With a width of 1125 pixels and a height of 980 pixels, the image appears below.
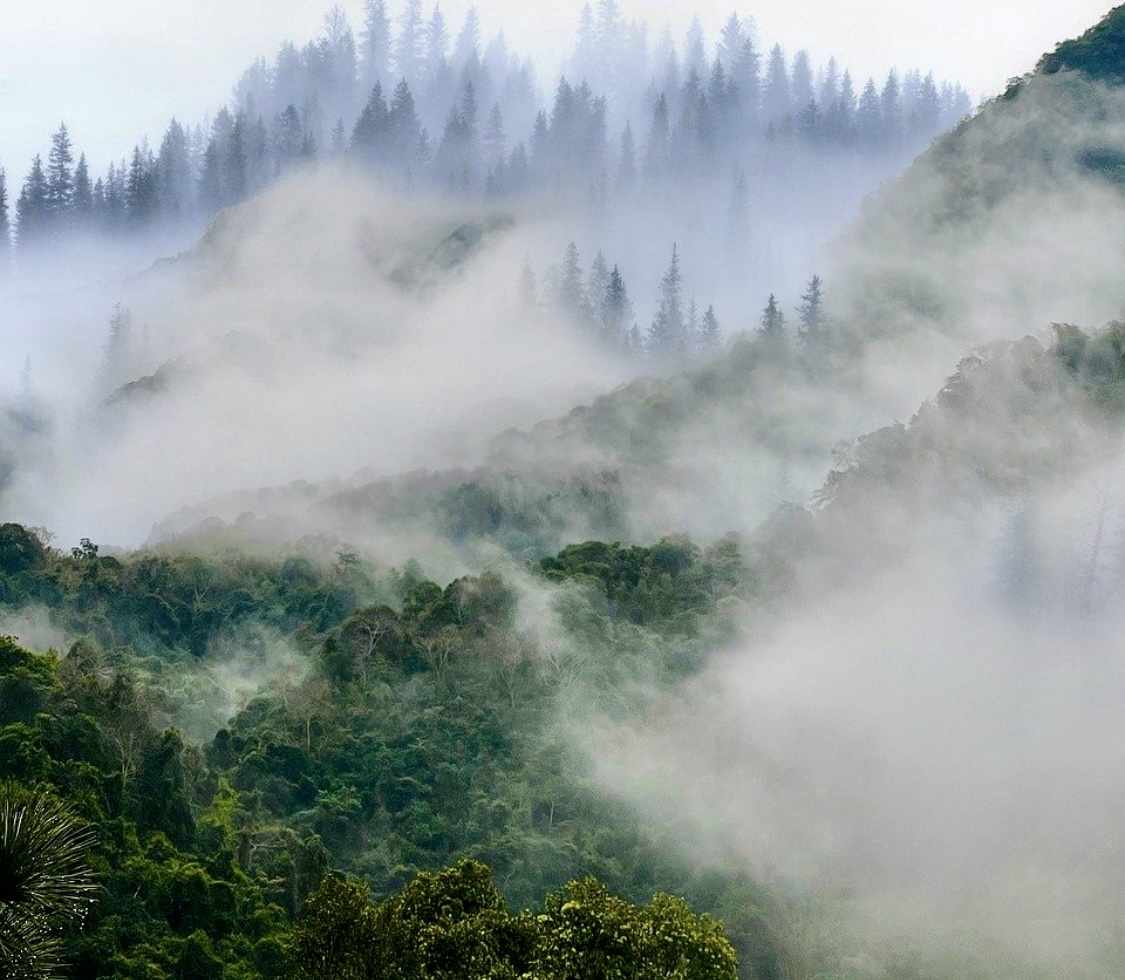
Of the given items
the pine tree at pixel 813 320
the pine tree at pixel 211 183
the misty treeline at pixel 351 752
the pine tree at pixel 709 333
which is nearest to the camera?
the misty treeline at pixel 351 752

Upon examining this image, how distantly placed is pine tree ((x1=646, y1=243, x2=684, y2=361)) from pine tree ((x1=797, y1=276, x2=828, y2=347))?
15.2m

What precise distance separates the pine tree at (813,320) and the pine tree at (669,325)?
15.2 m

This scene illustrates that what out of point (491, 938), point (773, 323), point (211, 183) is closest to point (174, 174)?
point (211, 183)

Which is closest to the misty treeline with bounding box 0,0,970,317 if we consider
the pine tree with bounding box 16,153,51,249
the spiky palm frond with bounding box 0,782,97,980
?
the pine tree with bounding box 16,153,51,249

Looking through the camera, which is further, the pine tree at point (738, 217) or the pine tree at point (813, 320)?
the pine tree at point (738, 217)

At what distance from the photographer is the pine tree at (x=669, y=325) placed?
150 m

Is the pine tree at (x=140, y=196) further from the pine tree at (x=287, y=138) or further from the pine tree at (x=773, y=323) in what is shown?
the pine tree at (x=773, y=323)

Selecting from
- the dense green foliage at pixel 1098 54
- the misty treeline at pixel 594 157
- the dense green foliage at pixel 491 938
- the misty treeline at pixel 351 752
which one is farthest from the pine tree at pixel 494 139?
the dense green foliage at pixel 491 938

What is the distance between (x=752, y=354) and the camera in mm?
134000

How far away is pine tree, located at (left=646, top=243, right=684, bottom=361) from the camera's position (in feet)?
493

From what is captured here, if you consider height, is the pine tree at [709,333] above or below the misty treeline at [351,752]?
below

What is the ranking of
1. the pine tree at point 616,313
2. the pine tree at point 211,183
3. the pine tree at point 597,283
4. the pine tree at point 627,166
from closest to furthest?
the pine tree at point 616,313, the pine tree at point 597,283, the pine tree at point 211,183, the pine tree at point 627,166

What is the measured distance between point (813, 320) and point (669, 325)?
64.8ft

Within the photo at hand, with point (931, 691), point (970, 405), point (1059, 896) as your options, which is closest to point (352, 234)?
point (970, 405)
